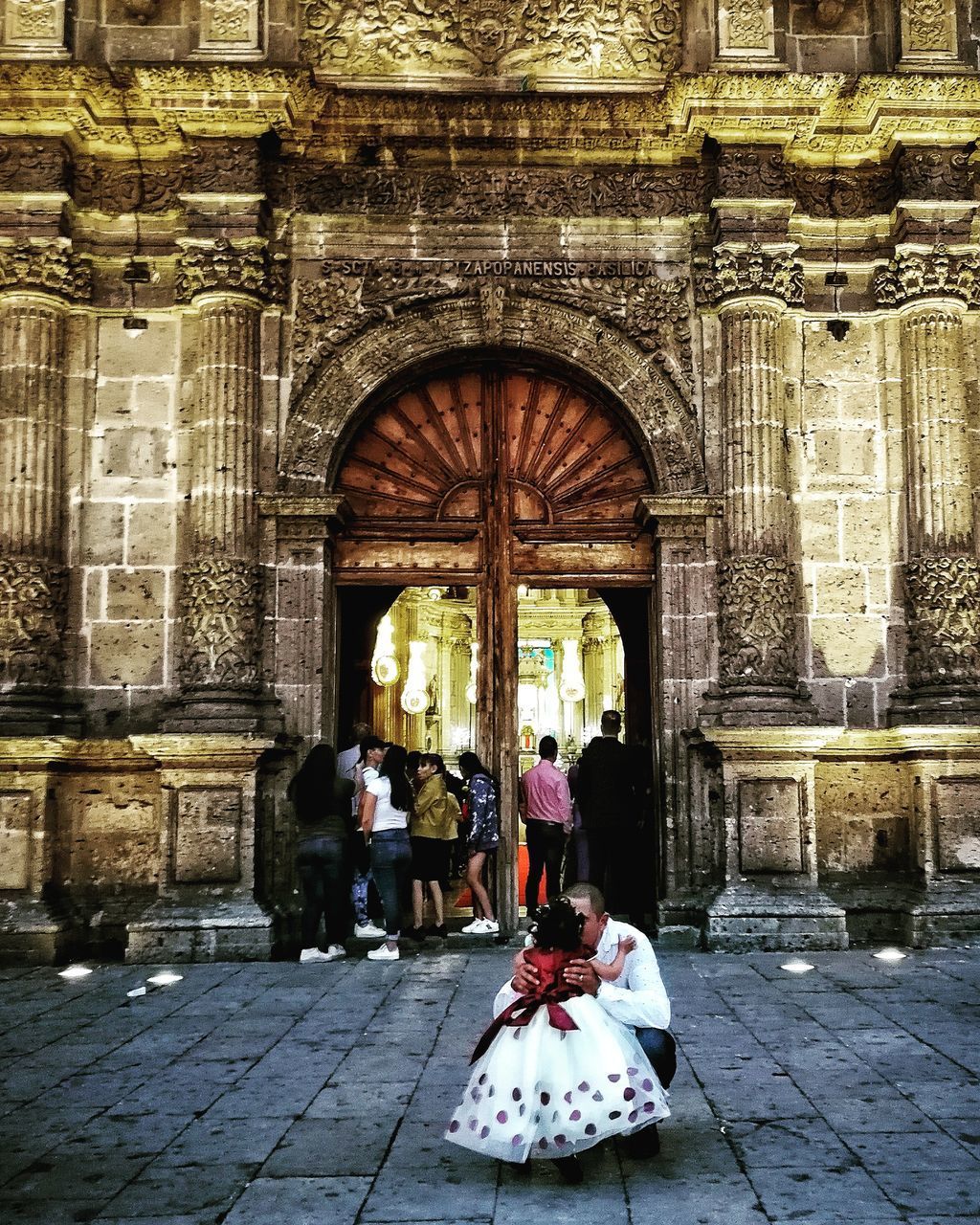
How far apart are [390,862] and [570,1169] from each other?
520 centimetres

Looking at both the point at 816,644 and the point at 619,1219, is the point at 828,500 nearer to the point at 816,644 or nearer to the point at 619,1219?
the point at 816,644

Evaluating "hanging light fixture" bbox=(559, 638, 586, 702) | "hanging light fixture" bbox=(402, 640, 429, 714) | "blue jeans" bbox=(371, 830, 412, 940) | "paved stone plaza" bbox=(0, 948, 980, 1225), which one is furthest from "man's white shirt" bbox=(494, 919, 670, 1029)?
"hanging light fixture" bbox=(559, 638, 586, 702)

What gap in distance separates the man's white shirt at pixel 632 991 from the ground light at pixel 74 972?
503 centimetres

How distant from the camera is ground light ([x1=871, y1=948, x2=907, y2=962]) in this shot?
30.1 ft

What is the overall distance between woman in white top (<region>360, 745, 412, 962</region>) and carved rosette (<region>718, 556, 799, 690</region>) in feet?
8.86

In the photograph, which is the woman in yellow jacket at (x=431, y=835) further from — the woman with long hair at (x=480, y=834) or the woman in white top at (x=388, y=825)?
the woman in white top at (x=388, y=825)

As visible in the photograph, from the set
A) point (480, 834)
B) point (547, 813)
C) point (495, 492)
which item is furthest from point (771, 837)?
point (495, 492)

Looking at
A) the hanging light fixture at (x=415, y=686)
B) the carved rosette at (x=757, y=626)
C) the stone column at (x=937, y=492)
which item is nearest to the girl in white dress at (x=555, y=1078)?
the carved rosette at (x=757, y=626)

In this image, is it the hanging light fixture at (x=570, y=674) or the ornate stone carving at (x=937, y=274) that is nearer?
the ornate stone carving at (x=937, y=274)

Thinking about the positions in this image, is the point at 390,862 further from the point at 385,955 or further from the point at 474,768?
the point at 474,768

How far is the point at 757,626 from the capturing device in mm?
10125

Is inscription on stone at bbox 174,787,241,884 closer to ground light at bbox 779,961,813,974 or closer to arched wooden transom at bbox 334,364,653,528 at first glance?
arched wooden transom at bbox 334,364,653,528

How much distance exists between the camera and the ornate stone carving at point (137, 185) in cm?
1090

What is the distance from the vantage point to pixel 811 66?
1097 centimetres
